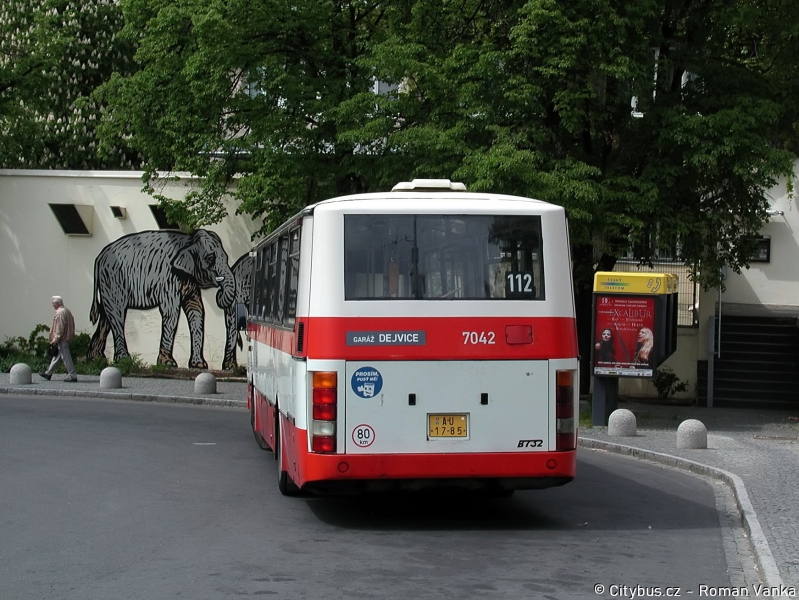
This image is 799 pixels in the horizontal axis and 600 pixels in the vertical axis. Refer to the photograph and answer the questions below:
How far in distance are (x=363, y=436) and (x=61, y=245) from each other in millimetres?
→ 20991

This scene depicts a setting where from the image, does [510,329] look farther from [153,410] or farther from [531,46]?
[153,410]

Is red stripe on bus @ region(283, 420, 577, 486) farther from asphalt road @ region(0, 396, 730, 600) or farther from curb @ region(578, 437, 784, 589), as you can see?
curb @ region(578, 437, 784, 589)

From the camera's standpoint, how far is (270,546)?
8.88 meters

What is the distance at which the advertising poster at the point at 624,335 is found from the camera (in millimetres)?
18266

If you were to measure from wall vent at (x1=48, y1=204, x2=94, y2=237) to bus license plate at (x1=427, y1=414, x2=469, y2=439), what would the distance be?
20609 mm

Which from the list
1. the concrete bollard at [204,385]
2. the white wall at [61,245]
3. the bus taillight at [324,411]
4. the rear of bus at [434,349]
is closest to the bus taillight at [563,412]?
the rear of bus at [434,349]

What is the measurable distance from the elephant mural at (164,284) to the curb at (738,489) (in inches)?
521

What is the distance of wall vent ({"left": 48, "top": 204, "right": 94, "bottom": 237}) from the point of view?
92.9ft

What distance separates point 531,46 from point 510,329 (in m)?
10.5

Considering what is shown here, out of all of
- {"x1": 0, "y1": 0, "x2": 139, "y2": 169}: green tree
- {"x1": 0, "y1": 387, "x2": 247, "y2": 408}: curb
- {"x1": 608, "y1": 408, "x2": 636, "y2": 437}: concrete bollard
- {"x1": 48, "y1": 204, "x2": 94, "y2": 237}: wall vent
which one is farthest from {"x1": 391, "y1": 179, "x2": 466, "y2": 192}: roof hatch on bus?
{"x1": 0, "y1": 0, "x2": 139, "y2": 169}: green tree

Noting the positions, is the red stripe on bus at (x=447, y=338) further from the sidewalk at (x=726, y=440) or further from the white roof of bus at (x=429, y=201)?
the sidewalk at (x=726, y=440)

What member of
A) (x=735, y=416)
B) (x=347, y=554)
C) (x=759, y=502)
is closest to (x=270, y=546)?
(x=347, y=554)

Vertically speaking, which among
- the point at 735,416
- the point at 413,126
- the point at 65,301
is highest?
the point at 413,126

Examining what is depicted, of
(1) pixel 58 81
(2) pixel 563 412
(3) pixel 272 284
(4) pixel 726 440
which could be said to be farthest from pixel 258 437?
(1) pixel 58 81
